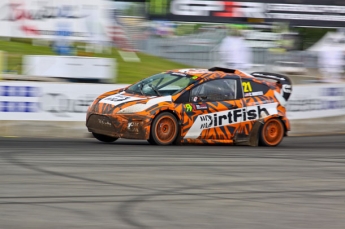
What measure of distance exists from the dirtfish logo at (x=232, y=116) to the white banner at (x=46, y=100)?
274 cm

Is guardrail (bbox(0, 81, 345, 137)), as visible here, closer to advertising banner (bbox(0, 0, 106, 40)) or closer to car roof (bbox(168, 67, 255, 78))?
car roof (bbox(168, 67, 255, 78))

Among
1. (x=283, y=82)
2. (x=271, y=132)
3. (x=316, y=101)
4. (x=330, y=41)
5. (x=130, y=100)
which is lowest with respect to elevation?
(x=271, y=132)

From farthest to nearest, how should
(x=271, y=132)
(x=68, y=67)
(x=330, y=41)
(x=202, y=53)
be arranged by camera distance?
(x=330, y=41) < (x=202, y=53) < (x=68, y=67) < (x=271, y=132)

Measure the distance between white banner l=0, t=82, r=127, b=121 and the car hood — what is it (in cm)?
217

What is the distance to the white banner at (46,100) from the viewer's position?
48.2 ft

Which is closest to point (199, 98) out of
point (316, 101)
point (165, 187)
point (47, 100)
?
point (47, 100)

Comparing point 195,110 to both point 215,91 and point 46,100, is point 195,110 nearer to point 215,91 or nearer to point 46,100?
point 215,91

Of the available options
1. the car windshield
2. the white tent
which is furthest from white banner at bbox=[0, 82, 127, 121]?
Result: the white tent

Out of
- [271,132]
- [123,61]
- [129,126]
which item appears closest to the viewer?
[129,126]

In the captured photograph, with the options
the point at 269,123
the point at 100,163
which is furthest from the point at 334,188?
the point at 269,123

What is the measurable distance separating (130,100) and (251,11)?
1341cm

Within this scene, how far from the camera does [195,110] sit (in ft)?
43.1

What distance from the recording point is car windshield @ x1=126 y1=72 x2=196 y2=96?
43.2 feet

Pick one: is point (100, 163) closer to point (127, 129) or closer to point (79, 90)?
point (127, 129)
